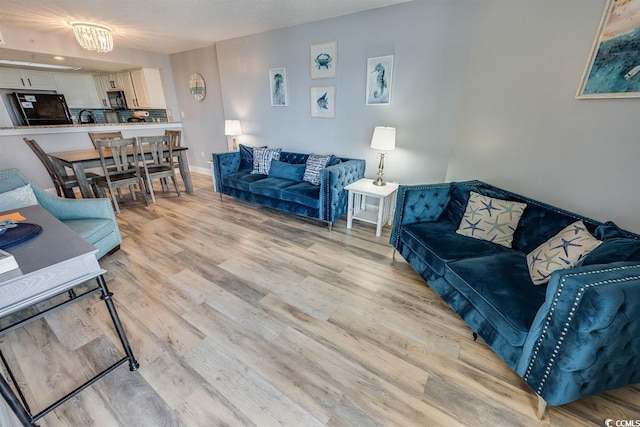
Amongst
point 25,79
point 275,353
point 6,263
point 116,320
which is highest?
point 25,79

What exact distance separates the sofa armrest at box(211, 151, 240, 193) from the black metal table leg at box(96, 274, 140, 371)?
284 cm

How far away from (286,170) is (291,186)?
402 mm

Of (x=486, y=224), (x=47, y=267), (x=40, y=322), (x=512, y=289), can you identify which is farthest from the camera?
(x=486, y=224)

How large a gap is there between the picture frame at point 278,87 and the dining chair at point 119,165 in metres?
2.04

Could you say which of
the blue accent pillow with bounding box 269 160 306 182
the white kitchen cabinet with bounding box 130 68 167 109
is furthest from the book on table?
the white kitchen cabinet with bounding box 130 68 167 109

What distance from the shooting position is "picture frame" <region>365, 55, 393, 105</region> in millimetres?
2936

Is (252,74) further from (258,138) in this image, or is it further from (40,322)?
(40,322)

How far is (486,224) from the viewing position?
78.1 inches

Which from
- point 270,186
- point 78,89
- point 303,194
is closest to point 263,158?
point 270,186

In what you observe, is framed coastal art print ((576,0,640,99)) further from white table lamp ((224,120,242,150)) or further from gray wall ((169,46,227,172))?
gray wall ((169,46,227,172))

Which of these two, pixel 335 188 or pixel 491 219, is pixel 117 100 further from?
pixel 491 219

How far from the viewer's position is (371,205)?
11.7 feet

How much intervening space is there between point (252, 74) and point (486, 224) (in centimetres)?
389

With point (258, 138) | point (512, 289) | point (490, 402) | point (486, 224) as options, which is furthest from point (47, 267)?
point (258, 138)
